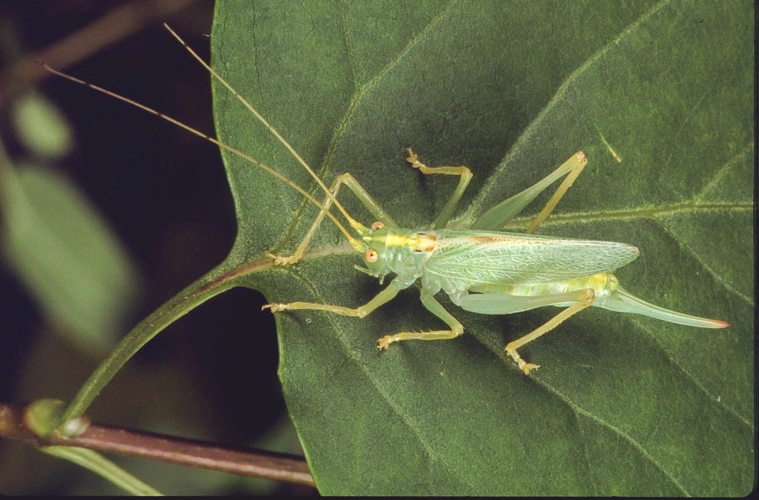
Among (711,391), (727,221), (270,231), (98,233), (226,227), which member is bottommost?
(711,391)

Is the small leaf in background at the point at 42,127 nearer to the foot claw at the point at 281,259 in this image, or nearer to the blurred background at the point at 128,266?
the blurred background at the point at 128,266

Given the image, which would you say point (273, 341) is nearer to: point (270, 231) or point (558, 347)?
point (270, 231)

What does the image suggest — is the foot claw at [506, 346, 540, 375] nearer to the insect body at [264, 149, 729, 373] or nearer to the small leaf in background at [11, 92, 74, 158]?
the insect body at [264, 149, 729, 373]

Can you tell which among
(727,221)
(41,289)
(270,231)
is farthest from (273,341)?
(727,221)

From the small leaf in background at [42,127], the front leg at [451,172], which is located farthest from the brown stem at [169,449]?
the small leaf in background at [42,127]

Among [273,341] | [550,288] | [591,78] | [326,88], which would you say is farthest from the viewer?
[273,341]

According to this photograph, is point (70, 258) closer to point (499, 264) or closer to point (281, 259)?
point (281, 259)
